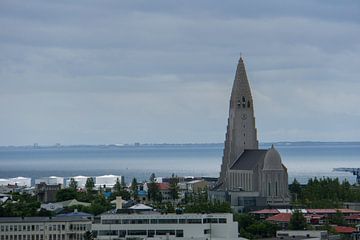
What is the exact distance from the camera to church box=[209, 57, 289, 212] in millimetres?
149375

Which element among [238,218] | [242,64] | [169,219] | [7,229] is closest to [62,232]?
[7,229]

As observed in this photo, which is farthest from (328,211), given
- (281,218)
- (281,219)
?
(281,219)

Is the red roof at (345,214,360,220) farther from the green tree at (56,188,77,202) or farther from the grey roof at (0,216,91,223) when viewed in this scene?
the green tree at (56,188,77,202)

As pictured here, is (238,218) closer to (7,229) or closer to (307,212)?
(307,212)

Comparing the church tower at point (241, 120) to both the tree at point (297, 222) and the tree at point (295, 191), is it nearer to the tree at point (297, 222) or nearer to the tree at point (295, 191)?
the tree at point (295, 191)

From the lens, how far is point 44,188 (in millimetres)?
172250

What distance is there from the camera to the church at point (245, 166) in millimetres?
149375

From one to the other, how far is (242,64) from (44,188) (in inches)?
1219

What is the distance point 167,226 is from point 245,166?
75125 millimetres

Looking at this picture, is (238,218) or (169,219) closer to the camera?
(169,219)

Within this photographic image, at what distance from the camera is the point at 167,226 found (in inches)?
3526

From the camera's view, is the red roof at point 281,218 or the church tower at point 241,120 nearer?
the red roof at point 281,218

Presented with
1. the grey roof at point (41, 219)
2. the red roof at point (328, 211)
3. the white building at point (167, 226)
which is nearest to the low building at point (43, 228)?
the grey roof at point (41, 219)

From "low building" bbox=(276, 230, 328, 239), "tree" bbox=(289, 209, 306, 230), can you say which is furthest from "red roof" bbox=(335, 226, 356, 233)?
"low building" bbox=(276, 230, 328, 239)
